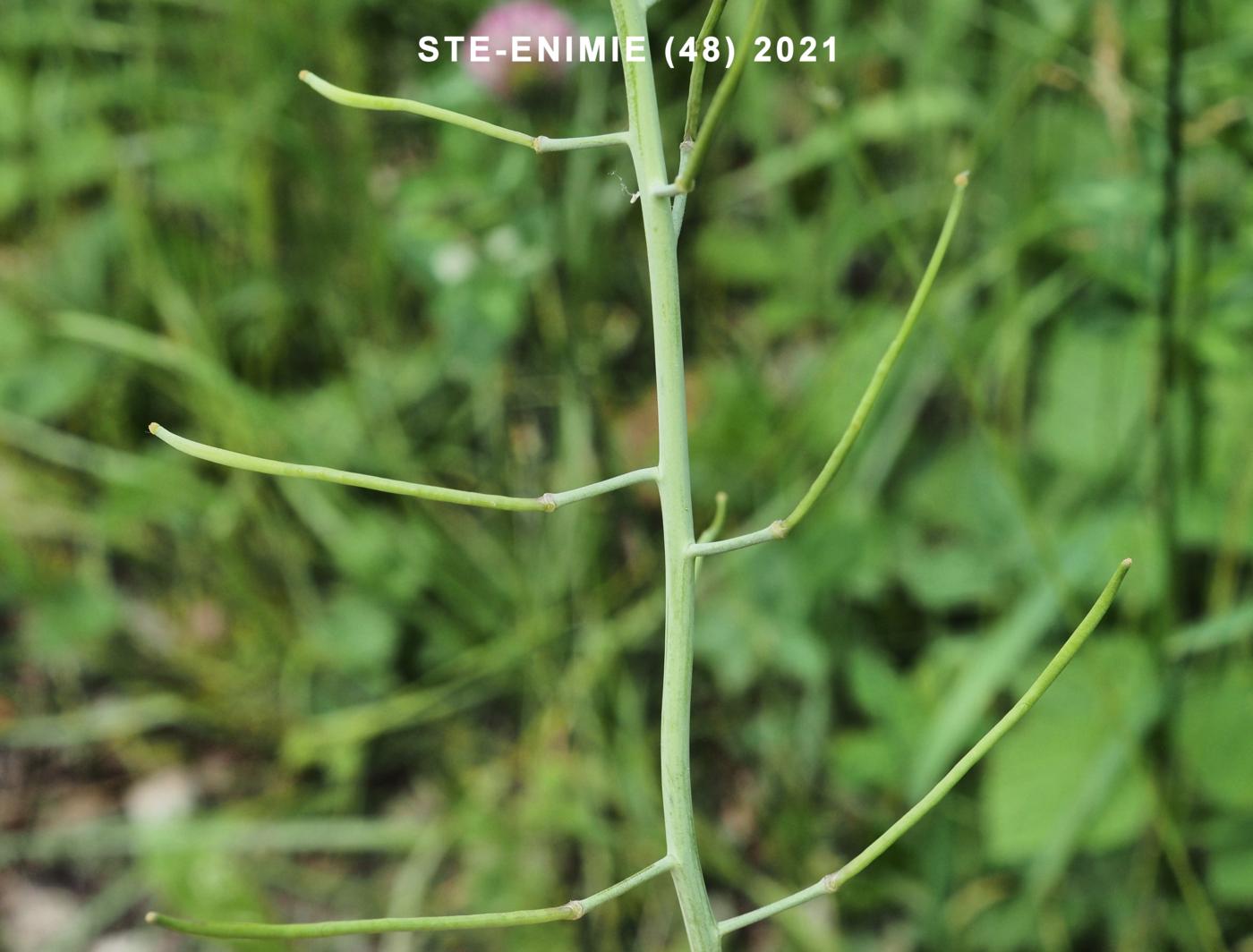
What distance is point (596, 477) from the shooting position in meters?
1.03

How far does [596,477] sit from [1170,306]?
0.53m

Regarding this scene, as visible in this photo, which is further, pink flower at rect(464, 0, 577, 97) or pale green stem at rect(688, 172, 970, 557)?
pink flower at rect(464, 0, 577, 97)

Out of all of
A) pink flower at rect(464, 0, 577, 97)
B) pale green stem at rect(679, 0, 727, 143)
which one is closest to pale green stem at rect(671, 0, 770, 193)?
pale green stem at rect(679, 0, 727, 143)

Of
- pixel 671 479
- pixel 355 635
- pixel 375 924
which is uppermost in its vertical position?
pixel 671 479

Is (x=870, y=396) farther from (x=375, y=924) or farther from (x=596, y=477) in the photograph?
(x=596, y=477)

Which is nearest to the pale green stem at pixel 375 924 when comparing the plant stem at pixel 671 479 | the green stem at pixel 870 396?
the plant stem at pixel 671 479

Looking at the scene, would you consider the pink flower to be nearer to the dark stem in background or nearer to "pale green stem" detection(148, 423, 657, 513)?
the dark stem in background

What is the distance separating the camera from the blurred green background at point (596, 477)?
2.56 ft

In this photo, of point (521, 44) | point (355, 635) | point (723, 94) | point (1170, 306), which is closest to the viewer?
point (723, 94)

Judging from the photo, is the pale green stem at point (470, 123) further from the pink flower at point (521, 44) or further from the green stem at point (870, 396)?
the pink flower at point (521, 44)

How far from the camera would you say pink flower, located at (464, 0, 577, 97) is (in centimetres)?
86

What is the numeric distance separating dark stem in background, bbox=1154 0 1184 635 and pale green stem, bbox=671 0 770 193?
1.14ft

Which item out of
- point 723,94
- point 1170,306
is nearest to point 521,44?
point 1170,306

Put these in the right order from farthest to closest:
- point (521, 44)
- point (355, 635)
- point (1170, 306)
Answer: point (355, 635), point (521, 44), point (1170, 306)
